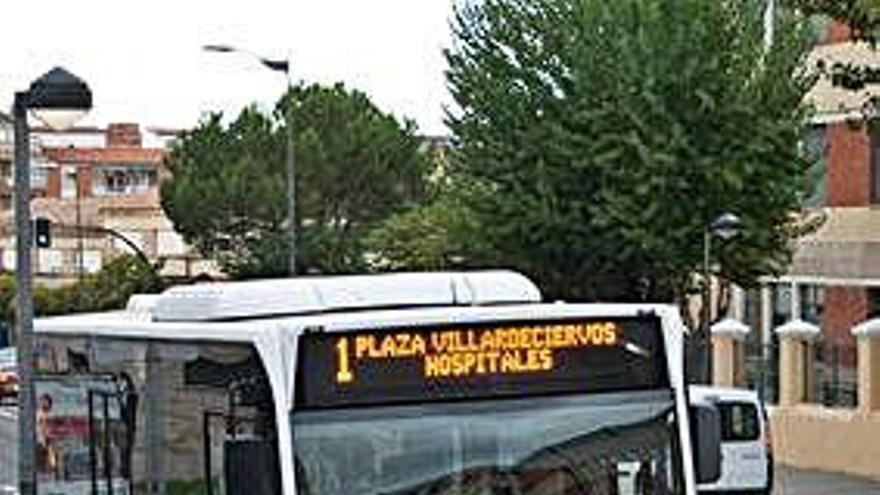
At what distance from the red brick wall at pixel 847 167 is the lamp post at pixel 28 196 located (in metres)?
28.7

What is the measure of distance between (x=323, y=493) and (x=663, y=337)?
1953 mm

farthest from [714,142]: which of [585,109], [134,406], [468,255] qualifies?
[134,406]

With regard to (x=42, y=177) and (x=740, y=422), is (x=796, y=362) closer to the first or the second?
(x=740, y=422)

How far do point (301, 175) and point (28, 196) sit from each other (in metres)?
58.9

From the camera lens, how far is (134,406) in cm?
1248

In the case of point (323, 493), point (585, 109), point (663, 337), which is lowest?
point (323, 493)

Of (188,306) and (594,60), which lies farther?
(594,60)

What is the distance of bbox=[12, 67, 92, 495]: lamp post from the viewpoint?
14031mm

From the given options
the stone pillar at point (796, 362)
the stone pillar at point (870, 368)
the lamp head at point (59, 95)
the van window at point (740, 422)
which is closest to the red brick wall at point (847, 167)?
the stone pillar at point (796, 362)

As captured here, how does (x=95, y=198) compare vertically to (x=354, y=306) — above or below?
above

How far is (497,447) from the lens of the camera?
10.5 meters

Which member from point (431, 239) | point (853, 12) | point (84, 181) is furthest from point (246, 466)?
point (84, 181)

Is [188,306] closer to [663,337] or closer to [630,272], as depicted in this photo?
[663,337]

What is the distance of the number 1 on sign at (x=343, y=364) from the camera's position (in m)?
10.4
